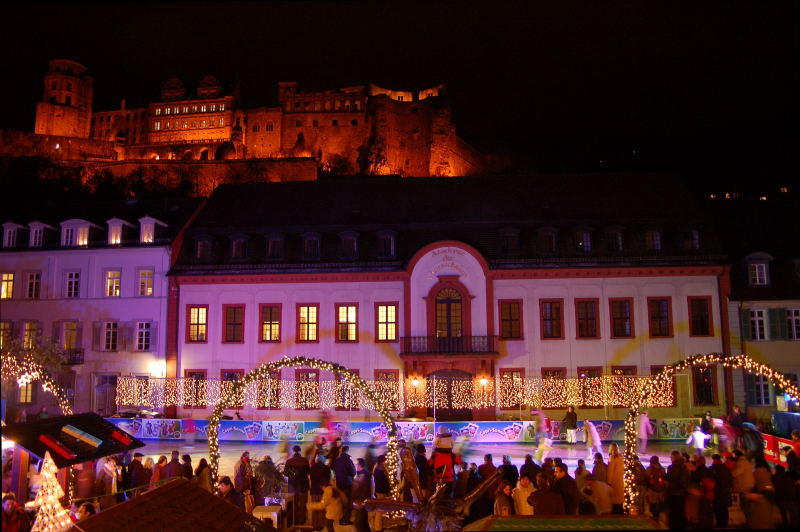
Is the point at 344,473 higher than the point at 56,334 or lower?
lower

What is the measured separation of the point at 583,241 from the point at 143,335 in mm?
23237

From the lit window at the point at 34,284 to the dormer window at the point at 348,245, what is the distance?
1676 centimetres

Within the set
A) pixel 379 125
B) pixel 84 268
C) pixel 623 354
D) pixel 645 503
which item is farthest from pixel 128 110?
pixel 645 503

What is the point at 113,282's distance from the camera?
36.5 meters

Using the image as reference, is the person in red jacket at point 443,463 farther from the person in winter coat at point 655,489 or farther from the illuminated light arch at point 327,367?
the person in winter coat at point 655,489

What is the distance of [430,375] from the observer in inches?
1296

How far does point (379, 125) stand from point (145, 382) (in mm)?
76166

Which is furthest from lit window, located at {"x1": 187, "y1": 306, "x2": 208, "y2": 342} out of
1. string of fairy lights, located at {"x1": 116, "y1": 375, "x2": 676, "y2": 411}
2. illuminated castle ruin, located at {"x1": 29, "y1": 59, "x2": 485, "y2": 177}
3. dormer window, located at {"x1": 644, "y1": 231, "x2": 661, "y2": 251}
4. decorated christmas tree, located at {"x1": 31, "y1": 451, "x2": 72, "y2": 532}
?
illuminated castle ruin, located at {"x1": 29, "y1": 59, "x2": 485, "y2": 177}

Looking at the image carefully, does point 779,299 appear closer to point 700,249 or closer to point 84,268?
point 700,249

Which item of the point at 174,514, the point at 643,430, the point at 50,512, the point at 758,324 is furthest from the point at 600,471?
the point at 758,324

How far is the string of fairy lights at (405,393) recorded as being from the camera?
31328 mm

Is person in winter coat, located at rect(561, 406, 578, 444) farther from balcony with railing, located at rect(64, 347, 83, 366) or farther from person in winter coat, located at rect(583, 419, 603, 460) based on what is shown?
balcony with railing, located at rect(64, 347, 83, 366)

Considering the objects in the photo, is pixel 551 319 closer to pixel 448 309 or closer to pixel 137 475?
pixel 448 309

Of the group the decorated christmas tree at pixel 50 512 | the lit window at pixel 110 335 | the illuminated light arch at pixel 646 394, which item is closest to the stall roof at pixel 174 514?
the decorated christmas tree at pixel 50 512
